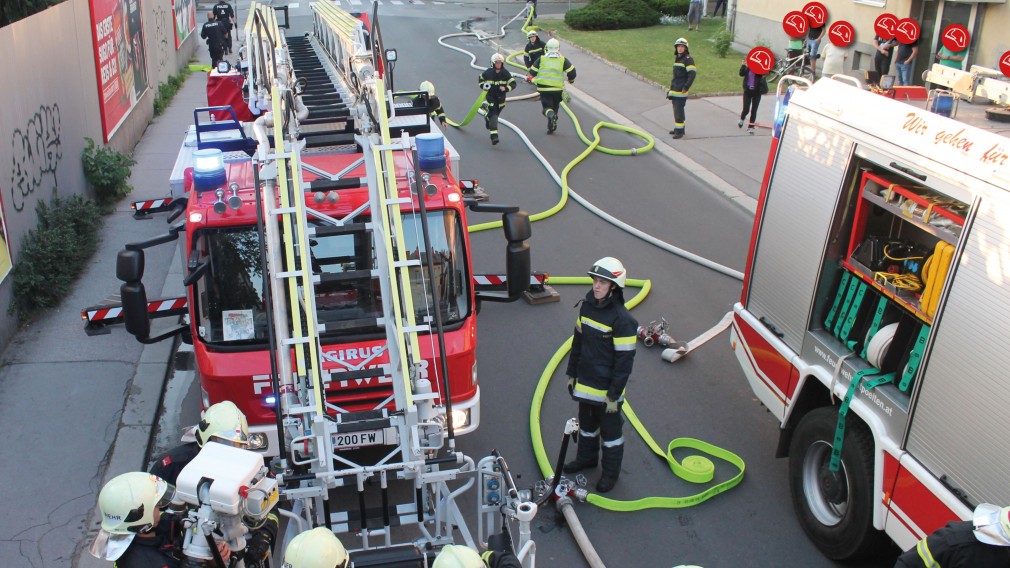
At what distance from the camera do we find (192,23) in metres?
26.4

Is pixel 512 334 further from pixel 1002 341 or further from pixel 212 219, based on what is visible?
pixel 1002 341

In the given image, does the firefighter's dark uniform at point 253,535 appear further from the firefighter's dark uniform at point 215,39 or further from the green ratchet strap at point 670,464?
the firefighter's dark uniform at point 215,39

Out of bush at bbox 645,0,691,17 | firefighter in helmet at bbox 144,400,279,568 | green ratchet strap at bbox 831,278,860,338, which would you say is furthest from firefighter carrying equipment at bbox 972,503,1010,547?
bush at bbox 645,0,691,17

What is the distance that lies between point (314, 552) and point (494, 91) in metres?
12.4

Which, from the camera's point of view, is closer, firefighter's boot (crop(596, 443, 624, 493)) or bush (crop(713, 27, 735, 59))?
A: firefighter's boot (crop(596, 443, 624, 493))

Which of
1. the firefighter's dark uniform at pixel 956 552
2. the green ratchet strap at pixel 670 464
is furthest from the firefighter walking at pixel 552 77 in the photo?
the firefighter's dark uniform at pixel 956 552

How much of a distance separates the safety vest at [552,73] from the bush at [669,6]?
16.7 metres

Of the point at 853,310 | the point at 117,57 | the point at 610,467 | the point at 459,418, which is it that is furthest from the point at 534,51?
the point at 853,310

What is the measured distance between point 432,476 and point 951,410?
263cm

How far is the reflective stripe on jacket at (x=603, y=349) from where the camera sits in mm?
6012

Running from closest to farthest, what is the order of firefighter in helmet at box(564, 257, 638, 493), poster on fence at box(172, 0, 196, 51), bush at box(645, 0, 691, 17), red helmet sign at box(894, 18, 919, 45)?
firefighter in helmet at box(564, 257, 638, 493) < red helmet sign at box(894, 18, 919, 45) < poster on fence at box(172, 0, 196, 51) < bush at box(645, 0, 691, 17)

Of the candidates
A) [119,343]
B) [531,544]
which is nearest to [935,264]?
[531,544]

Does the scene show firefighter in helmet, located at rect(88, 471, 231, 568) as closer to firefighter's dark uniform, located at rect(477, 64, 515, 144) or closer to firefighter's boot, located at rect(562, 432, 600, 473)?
firefighter's boot, located at rect(562, 432, 600, 473)

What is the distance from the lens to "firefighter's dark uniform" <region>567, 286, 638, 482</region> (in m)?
6.02
